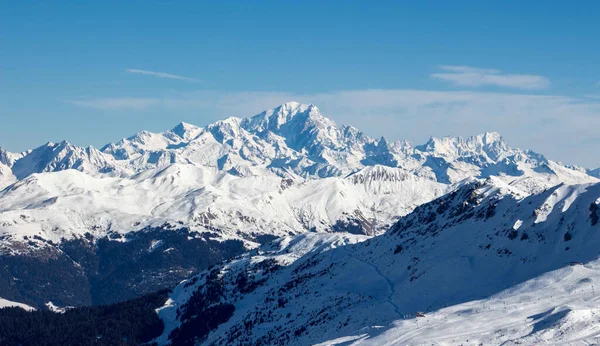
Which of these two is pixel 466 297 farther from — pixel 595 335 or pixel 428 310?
pixel 595 335

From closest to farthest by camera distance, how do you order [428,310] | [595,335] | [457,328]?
[595,335]
[457,328]
[428,310]

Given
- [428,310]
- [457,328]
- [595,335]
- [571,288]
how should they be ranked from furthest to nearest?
[428,310], [571,288], [457,328], [595,335]

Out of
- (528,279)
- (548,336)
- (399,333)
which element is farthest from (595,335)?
(528,279)

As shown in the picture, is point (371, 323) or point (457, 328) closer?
point (457, 328)

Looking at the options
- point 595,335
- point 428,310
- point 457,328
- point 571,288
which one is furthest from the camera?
point 428,310

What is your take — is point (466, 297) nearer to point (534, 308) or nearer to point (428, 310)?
point (428, 310)

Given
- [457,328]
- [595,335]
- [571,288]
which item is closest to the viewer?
[595,335]

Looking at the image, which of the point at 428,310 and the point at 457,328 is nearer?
the point at 457,328

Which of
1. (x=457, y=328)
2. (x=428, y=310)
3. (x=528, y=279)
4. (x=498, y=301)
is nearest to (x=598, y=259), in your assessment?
(x=528, y=279)
